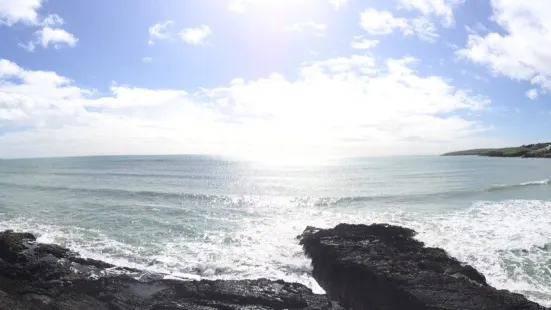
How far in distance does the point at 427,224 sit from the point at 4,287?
25193 millimetres

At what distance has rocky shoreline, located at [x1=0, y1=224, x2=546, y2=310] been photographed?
12.3 meters

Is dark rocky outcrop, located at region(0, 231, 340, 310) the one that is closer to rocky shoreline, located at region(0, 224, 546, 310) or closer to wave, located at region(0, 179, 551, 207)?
rocky shoreline, located at region(0, 224, 546, 310)

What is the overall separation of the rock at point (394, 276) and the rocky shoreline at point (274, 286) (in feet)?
0.11

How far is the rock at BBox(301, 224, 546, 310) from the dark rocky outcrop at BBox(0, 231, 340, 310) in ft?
5.95

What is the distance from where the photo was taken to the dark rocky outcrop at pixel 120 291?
12.5 m

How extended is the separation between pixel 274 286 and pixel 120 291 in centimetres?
575

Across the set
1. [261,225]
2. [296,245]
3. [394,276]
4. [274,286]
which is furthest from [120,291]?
[261,225]

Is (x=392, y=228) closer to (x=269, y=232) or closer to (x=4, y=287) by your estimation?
(x=269, y=232)

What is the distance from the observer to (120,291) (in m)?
13.6

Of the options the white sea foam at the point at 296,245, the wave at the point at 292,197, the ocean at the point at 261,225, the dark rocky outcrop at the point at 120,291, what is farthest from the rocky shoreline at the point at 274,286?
the wave at the point at 292,197

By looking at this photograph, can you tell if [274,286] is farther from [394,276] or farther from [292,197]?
[292,197]

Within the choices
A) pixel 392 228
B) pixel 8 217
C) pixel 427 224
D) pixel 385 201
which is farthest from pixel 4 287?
pixel 385 201

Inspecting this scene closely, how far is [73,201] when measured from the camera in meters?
38.2

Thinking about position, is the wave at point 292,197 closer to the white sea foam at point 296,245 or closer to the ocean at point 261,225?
the ocean at point 261,225
